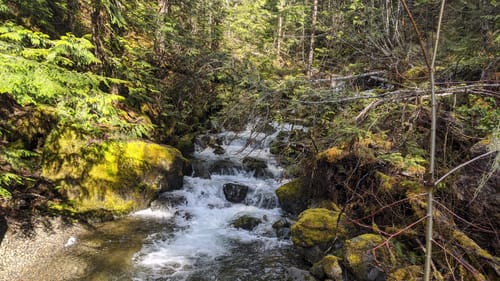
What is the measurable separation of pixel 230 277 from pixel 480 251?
4.33 meters

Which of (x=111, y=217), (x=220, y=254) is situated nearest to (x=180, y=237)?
(x=220, y=254)

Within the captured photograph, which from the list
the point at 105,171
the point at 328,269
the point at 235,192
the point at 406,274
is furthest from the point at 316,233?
the point at 105,171

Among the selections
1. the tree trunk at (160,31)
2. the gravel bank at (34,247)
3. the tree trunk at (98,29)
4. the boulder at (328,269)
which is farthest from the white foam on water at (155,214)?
the tree trunk at (160,31)

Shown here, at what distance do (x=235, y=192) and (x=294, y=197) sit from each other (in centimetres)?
213

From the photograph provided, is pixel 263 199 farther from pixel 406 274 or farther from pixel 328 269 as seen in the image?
pixel 406 274

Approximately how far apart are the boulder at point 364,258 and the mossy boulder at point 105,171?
593cm

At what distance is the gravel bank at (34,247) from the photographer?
17.0 ft

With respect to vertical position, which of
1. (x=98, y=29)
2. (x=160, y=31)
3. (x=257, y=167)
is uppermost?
(x=160, y=31)

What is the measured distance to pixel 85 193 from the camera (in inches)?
294

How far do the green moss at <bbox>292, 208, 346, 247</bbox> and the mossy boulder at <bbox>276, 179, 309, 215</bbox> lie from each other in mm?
1895

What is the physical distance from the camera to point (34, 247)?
5.83 m

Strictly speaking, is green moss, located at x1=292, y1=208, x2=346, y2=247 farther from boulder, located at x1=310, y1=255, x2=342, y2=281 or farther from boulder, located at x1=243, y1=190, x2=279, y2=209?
boulder, located at x1=243, y1=190, x2=279, y2=209

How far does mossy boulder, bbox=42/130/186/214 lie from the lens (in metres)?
7.42

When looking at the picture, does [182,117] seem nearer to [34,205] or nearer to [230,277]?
[34,205]
